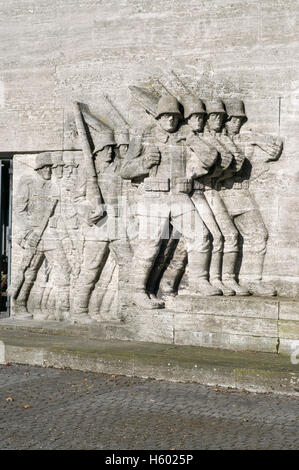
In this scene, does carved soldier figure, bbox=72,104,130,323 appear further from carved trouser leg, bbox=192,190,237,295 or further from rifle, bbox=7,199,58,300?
carved trouser leg, bbox=192,190,237,295

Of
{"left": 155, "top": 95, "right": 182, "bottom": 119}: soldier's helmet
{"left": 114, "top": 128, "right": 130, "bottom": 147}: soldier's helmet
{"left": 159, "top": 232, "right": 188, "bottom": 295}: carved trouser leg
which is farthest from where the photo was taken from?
{"left": 114, "top": 128, "right": 130, "bottom": 147}: soldier's helmet

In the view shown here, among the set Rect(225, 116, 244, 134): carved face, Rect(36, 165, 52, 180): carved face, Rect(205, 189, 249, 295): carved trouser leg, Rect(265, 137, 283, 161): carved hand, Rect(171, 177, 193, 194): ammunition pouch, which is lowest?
Rect(205, 189, 249, 295): carved trouser leg

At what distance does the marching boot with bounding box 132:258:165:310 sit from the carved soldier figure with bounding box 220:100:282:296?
985 mm

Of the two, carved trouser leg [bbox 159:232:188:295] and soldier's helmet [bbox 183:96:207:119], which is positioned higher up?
soldier's helmet [bbox 183:96:207:119]

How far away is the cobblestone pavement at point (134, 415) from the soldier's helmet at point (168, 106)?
3.38 metres

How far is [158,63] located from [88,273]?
118 inches

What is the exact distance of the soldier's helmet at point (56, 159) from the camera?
11.0 metres

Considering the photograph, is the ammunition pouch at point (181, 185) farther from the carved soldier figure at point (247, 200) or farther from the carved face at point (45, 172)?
the carved face at point (45, 172)

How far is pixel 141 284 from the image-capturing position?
10031 millimetres

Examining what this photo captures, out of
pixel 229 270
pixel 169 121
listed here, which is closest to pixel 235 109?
pixel 169 121

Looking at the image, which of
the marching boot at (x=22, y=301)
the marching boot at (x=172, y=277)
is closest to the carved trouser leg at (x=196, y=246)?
the marching boot at (x=172, y=277)

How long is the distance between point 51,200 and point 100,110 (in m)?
1.46

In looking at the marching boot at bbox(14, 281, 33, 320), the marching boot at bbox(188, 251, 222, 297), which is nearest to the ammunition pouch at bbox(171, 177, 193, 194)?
the marching boot at bbox(188, 251, 222, 297)

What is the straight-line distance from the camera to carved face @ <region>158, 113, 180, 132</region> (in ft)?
32.5
